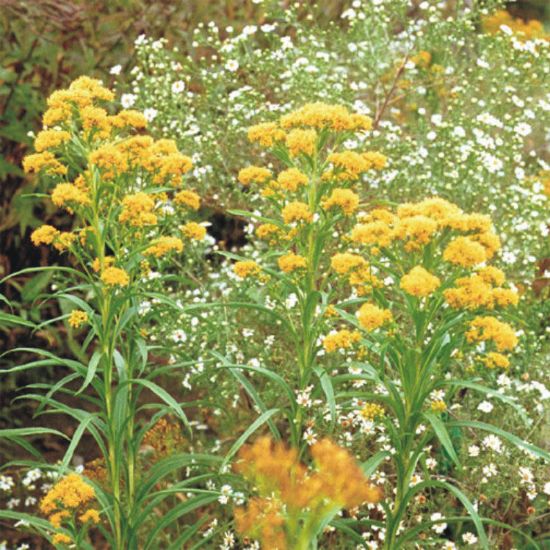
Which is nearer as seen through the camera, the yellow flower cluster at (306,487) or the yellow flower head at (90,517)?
the yellow flower cluster at (306,487)

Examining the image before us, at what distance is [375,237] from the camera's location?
2717 millimetres

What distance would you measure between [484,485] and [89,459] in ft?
6.36

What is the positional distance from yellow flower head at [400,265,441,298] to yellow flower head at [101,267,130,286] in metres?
0.73

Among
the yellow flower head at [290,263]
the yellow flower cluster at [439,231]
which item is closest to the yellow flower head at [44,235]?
the yellow flower head at [290,263]

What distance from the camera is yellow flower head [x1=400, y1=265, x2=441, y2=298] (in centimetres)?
254

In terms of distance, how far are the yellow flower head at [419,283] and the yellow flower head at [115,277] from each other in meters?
0.73

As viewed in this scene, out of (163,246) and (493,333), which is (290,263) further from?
(493,333)

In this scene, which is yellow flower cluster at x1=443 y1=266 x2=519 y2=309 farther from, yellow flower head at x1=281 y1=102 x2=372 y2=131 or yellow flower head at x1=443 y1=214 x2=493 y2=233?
yellow flower head at x1=281 y1=102 x2=372 y2=131

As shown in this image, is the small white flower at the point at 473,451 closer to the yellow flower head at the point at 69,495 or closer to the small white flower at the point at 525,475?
the small white flower at the point at 525,475

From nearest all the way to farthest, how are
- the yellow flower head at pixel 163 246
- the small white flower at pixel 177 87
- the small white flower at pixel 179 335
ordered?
the yellow flower head at pixel 163 246 < the small white flower at pixel 179 335 < the small white flower at pixel 177 87

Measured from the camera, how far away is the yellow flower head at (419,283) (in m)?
2.54

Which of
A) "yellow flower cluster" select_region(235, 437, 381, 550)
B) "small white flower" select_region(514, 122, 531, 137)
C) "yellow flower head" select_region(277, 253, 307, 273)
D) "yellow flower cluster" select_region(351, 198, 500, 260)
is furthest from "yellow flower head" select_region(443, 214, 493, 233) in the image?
"small white flower" select_region(514, 122, 531, 137)

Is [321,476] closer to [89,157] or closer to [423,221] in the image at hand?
[423,221]

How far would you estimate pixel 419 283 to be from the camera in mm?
2549
